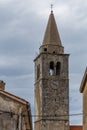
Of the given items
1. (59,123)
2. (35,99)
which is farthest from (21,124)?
(35,99)

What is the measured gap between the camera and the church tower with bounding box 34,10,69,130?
77.1m

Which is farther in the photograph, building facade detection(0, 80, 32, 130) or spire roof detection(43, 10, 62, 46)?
spire roof detection(43, 10, 62, 46)

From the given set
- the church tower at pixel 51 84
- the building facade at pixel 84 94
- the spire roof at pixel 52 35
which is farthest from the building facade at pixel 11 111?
the spire roof at pixel 52 35

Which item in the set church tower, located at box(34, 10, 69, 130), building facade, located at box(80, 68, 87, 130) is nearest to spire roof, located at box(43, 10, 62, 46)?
church tower, located at box(34, 10, 69, 130)

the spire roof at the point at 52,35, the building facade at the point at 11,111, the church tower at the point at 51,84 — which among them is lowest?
the building facade at the point at 11,111

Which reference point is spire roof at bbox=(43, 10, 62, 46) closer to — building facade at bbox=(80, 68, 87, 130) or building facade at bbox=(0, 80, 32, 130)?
building facade at bbox=(80, 68, 87, 130)

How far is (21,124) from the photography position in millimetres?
26047

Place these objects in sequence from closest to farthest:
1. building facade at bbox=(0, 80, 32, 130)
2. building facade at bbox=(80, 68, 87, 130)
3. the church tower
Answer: building facade at bbox=(0, 80, 32, 130) < building facade at bbox=(80, 68, 87, 130) < the church tower

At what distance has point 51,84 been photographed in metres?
79.6

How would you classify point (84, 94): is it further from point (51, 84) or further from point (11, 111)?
point (51, 84)


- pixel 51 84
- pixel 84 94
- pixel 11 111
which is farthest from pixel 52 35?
pixel 11 111

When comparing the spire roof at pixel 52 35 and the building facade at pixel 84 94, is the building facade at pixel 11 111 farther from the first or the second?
the spire roof at pixel 52 35

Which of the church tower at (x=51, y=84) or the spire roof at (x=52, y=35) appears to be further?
the spire roof at (x=52, y=35)

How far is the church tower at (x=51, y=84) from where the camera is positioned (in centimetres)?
7712
